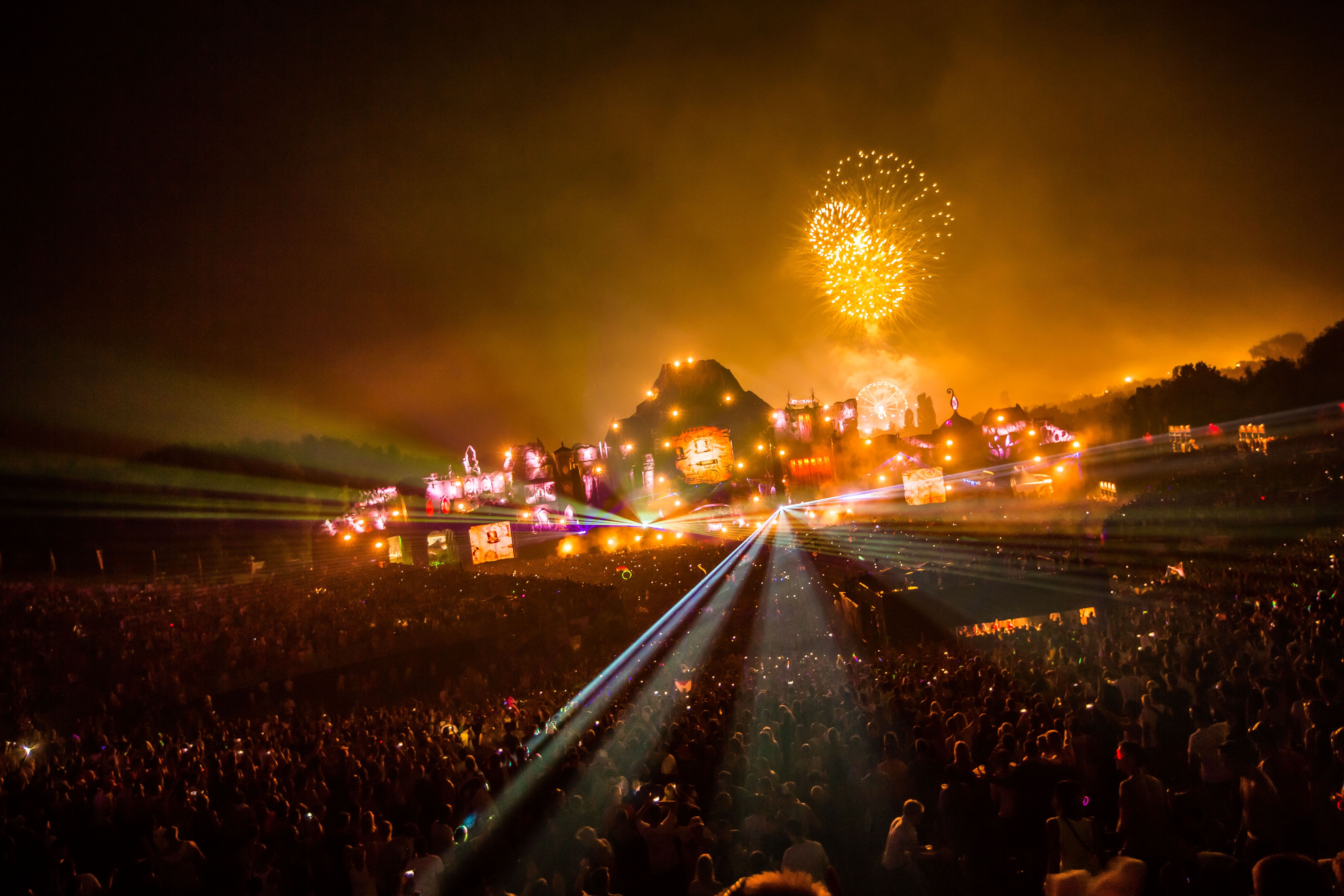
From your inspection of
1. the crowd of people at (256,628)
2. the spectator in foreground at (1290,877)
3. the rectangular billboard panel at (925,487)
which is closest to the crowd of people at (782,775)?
the spectator in foreground at (1290,877)

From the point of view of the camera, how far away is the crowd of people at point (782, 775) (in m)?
3.87

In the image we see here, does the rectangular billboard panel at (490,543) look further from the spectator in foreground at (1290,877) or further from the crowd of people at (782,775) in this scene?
the spectator in foreground at (1290,877)

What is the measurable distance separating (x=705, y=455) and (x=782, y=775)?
4439 cm

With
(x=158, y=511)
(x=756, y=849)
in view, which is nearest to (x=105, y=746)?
(x=756, y=849)

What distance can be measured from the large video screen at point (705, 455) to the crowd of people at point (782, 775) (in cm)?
3634

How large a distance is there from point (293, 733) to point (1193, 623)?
14916 mm

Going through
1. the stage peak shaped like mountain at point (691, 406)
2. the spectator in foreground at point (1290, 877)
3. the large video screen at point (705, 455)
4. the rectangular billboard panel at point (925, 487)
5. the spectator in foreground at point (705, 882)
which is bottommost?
the rectangular billboard panel at point (925, 487)

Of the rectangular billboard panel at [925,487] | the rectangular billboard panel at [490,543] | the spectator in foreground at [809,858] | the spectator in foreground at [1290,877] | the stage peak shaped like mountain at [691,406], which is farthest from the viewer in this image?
the stage peak shaped like mountain at [691,406]

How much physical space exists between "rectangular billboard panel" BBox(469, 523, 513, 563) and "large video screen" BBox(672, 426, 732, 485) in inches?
762

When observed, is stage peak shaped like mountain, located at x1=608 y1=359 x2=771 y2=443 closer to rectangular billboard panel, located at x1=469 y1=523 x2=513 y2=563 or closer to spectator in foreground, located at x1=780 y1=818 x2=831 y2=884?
rectangular billboard panel, located at x1=469 y1=523 x2=513 y2=563

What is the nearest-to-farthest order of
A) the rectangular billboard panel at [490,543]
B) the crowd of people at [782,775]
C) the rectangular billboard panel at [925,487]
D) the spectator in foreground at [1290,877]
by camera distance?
the spectator in foreground at [1290,877]
the crowd of people at [782,775]
the rectangular billboard panel at [490,543]
the rectangular billboard panel at [925,487]

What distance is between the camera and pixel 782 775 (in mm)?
6004

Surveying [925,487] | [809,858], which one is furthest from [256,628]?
[925,487]

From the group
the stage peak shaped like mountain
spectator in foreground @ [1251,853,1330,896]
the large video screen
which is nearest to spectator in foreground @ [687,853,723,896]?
spectator in foreground @ [1251,853,1330,896]
